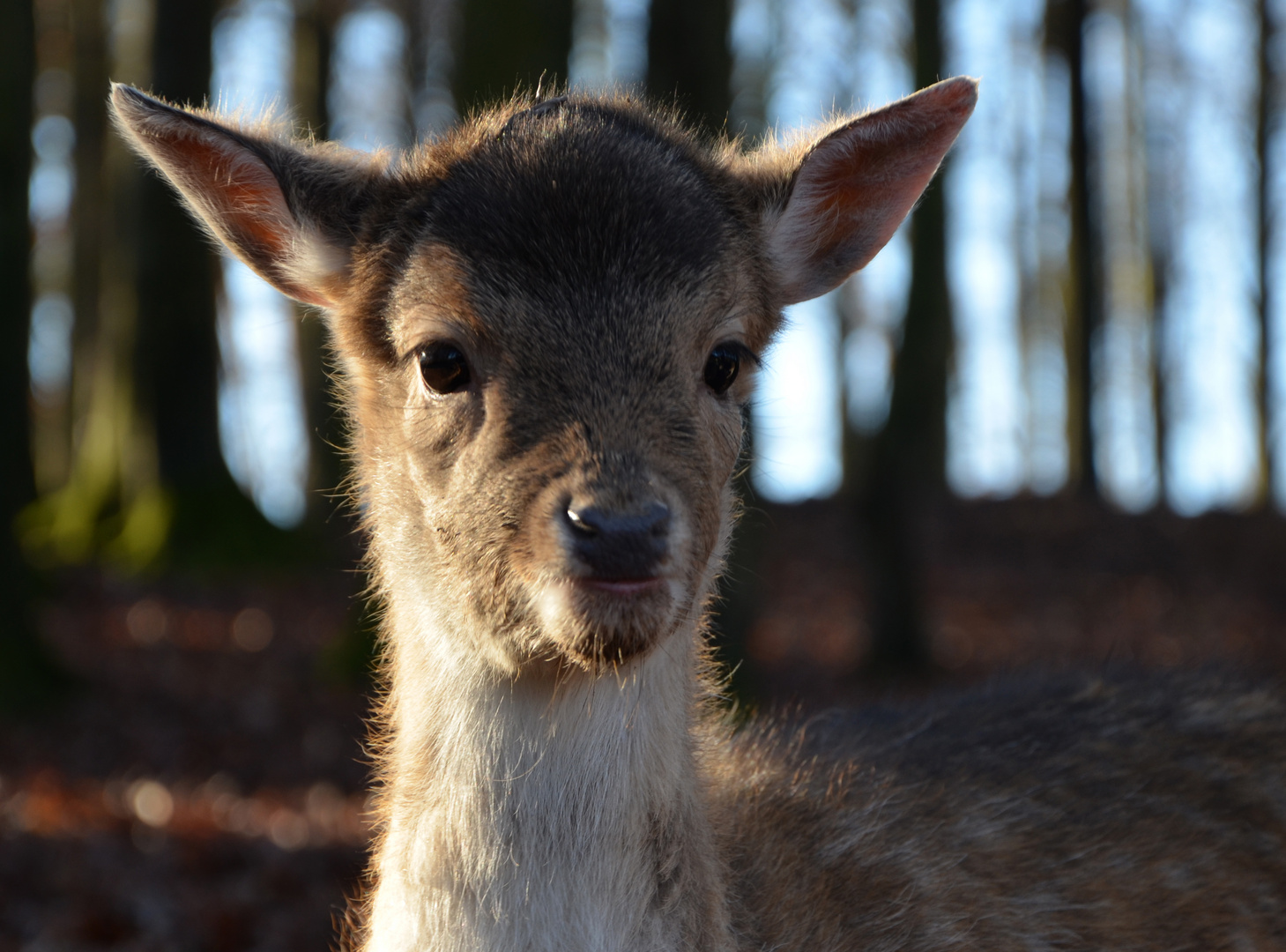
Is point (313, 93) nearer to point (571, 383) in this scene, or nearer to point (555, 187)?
point (555, 187)

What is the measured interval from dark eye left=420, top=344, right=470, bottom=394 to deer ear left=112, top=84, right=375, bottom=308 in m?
0.52

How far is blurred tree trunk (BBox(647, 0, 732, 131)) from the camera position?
24.0 ft

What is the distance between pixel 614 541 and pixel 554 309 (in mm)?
647

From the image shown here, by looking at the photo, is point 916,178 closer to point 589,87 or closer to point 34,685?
point 589,87

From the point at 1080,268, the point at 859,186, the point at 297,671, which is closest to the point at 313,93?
the point at 297,671

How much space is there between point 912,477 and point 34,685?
23.9 ft

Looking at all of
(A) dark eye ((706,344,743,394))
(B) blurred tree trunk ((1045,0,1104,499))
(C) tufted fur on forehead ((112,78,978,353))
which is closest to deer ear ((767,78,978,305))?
(C) tufted fur on forehead ((112,78,978,353))

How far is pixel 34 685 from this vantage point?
8.66 m

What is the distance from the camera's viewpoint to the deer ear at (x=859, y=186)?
10.7 feet

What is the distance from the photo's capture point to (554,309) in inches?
109

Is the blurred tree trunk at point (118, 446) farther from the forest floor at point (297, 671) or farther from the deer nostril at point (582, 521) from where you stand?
the deer nostril at point (582, 521)

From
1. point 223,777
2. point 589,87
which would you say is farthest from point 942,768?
point 223,777

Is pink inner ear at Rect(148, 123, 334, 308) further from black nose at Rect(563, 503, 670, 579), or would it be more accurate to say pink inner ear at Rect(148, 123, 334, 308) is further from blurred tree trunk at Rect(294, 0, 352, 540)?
blurred tree trunk at Rect(294, 0, 352, 540)

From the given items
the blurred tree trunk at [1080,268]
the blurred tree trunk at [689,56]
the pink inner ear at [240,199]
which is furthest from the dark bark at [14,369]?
the blurred tree trunk at [1080,268]
